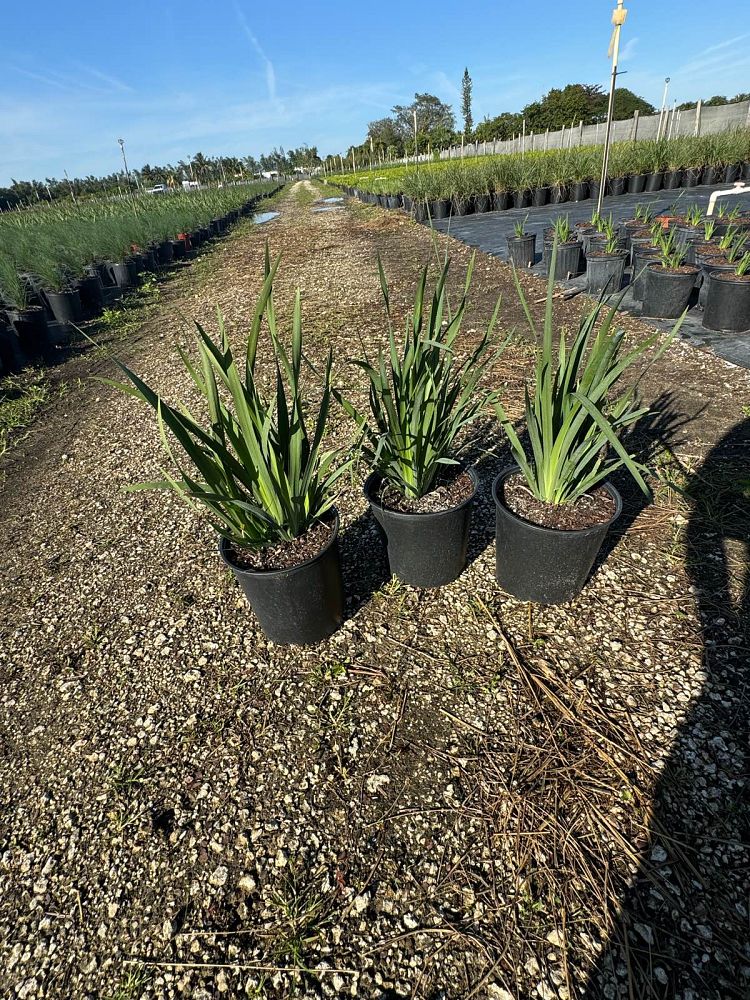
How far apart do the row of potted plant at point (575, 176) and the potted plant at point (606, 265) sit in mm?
6289

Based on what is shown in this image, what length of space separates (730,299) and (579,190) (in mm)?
8847

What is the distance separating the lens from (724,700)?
53.7 inches

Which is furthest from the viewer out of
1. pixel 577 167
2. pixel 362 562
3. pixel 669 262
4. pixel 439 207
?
pixel 577 167

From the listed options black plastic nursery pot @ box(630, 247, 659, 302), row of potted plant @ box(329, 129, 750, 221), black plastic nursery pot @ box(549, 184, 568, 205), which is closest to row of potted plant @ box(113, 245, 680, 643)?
black plastic nursery pot @ box(630, 247, 659, 302)

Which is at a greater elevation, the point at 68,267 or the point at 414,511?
the point at 68,267

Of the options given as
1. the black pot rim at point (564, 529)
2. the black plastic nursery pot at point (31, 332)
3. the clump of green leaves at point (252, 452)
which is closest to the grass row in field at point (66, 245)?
the black plastic nursery pot at point (31, 332)

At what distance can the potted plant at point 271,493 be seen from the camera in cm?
127

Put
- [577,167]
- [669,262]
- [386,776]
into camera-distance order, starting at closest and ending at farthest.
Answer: [386,776], [669,262], [577,167]

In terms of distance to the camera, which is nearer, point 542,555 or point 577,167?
point 542,555

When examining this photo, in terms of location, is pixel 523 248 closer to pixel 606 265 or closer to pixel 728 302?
pixel 606 265

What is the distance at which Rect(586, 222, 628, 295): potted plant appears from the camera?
441cm

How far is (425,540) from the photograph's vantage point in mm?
1673

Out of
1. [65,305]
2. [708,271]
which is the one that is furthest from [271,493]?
[65,305]

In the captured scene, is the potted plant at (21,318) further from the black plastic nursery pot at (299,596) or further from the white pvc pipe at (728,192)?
the white pvc pipe at (728,192)
